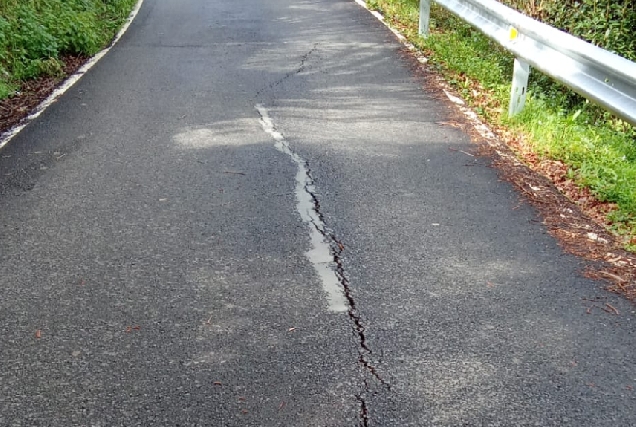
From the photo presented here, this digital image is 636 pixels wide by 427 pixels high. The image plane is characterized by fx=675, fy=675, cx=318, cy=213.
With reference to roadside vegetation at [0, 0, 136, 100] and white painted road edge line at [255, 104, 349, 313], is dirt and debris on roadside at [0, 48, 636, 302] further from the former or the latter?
white painted road edge line at [255, 104, 349, 313]

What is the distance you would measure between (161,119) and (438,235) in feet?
11.1

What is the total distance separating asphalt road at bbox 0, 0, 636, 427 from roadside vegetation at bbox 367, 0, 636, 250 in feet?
1.92

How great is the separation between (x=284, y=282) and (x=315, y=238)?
575 mm

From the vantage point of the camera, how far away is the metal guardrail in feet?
15.8

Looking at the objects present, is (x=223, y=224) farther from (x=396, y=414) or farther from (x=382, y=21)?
(x=382, y=21)

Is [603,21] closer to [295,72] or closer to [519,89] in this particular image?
[519,89]

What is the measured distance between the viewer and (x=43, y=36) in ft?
29.0

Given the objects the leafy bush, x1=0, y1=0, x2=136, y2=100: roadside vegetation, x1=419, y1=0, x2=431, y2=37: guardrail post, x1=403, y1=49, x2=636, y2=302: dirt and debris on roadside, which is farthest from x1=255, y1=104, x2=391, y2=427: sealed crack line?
x1=419, y1=0, x2=431, y2=37: guardrail post

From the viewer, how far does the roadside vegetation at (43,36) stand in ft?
26.7

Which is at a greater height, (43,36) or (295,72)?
(43,36)

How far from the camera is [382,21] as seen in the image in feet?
37.5

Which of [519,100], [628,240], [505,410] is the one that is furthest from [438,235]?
[519,100]

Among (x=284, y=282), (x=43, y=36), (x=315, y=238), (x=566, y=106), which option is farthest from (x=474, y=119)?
(x=43, y=36)

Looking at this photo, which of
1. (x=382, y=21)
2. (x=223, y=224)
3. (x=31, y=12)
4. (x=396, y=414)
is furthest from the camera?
(x=382, y=21)
